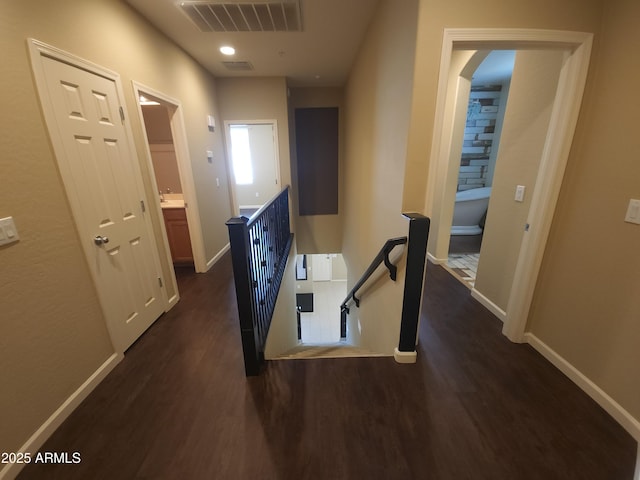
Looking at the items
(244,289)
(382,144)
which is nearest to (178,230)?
(244,289)

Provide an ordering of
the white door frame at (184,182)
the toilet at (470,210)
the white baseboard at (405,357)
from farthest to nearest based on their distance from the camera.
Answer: the toilet at (470,210) < the white door frame at (184,182) < the white baseboard at (405,357)

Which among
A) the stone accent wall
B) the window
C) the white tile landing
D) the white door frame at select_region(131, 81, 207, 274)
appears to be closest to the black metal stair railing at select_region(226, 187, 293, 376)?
the white door frame at select_region(131, 81, 207, 274)

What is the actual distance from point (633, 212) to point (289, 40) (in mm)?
3125

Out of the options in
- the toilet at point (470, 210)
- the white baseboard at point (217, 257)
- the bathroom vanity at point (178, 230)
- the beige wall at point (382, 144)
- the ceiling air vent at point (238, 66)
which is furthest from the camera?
the toilet at point (470, 210)

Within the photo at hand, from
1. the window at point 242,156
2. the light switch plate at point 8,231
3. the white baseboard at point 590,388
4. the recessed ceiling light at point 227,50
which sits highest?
the recessed ceiling light at point 227,50

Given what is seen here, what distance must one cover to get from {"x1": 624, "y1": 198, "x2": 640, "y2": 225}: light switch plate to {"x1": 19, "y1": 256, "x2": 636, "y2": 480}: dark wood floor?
41.9 inches

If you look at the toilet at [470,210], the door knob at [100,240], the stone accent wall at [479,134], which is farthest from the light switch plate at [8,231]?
the stone accent wall at [479,134]

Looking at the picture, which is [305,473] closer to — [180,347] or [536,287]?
[180,347]

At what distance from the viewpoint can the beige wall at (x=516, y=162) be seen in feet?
5.94

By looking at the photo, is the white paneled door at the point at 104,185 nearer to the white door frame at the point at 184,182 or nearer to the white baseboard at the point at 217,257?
the white door frame at the point at 184,182

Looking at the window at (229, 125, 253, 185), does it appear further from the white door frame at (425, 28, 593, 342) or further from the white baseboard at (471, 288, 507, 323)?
the white door frame at (425, 28, 593, 342)

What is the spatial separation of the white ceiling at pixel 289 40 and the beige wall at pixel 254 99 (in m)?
0.14

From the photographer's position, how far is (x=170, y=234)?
3.25 m

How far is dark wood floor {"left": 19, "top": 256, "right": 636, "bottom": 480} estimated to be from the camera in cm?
116
